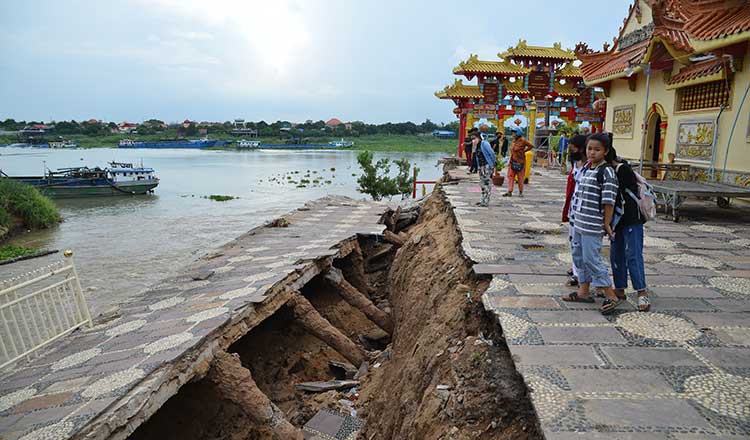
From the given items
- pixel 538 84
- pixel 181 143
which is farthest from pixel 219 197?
pixel 181 143

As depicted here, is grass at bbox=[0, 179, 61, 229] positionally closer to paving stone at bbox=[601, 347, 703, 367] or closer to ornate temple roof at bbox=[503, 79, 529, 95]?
ornate temple roof at bbox=[503, 79, 529, 95]

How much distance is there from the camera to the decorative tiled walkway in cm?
243

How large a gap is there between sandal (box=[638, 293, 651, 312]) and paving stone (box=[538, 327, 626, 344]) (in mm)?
544

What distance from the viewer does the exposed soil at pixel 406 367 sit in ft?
9.92

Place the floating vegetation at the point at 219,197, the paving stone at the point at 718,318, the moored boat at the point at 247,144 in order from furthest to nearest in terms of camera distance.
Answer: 1. the moored boat at the point at 247,144
2. the floating vegetation at the point at 219,197
3. the paving stone at the point at 718,318

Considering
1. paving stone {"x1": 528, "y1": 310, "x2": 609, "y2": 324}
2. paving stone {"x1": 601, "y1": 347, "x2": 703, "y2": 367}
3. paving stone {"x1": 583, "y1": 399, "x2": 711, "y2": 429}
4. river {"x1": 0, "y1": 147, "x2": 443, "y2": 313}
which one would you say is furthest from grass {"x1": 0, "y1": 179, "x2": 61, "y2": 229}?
paving stone {"x1": 583, "y1": 399, "x2": 711, "y2": 429}

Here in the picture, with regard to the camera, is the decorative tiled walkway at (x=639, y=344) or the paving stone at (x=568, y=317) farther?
the paving stone at (x=568, y=317)

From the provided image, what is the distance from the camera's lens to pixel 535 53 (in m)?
23.9

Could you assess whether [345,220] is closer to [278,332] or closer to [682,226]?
[278,332]

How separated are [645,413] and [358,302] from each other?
5.69 metres

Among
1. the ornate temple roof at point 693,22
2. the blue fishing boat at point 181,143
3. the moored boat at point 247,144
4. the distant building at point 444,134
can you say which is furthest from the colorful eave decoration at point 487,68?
the blue fishing boat at point 181,143

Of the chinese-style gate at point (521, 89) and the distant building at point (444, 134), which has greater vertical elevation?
the chinese-style gate at point (521, 89)

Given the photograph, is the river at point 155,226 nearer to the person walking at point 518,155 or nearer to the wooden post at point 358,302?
the wooden post at point 358,302

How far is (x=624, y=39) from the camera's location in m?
15.2
